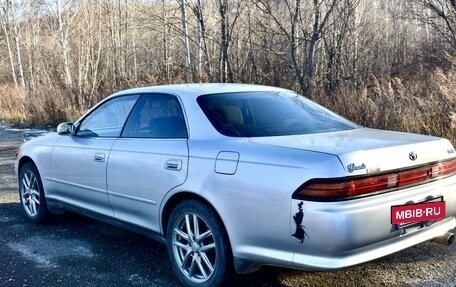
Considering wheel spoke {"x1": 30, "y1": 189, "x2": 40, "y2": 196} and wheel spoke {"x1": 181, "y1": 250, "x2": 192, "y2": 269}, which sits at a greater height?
wheel spoke {"x1": 30, "y1": 189, "x2": 40, "y2": 196}

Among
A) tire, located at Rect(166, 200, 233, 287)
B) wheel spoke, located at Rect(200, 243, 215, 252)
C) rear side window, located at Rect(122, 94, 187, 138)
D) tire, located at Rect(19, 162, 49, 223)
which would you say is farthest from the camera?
tire, located at Rect(19, 162, 49, 223)

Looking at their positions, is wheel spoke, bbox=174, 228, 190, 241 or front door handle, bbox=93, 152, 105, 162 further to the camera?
front door handle, bbox=93, 152, 105, 162

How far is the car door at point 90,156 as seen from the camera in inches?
174

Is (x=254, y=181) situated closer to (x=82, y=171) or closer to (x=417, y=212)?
(x=417, y=212)

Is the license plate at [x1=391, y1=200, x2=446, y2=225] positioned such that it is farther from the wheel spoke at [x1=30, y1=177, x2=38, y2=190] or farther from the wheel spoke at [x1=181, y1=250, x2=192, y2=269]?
the wheel spoke at [x1=30, y1=177, x2=38, y2=190]

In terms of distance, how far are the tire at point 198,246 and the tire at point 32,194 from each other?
7.37 feet

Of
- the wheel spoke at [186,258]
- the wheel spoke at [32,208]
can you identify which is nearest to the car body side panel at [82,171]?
the wheel spoke at [32,208]

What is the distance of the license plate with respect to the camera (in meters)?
2.99

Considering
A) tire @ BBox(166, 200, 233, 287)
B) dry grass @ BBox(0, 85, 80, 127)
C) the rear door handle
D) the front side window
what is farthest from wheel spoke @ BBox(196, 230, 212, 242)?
dry grass @ BBox(0, 85, 80, 127)

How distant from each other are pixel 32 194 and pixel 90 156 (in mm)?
1478

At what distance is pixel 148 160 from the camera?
3.87 metres

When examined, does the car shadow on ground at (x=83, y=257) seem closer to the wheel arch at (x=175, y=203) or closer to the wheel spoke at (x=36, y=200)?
the wheel spoke at (x=36, y=200)

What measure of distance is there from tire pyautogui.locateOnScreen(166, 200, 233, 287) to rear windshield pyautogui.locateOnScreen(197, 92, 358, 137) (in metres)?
0.62

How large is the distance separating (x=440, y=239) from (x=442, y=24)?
9.93 m
